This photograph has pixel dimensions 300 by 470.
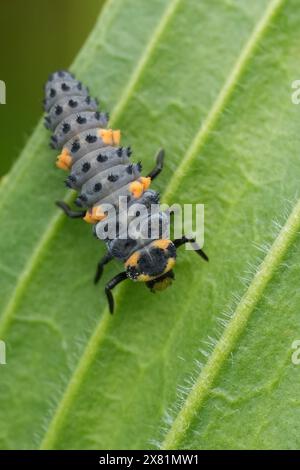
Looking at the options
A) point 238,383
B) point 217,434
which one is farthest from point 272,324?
point 217,434

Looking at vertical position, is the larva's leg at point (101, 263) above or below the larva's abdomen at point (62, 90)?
below

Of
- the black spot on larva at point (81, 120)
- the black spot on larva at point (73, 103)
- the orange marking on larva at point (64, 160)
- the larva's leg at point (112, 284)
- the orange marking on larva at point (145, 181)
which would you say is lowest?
the larva's leg at point (112, 284)

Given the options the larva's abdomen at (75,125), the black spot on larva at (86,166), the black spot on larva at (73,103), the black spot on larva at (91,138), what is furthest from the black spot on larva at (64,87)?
the black spot on larva at (86,166)

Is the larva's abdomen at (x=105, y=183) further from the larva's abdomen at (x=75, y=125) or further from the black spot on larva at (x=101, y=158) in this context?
the larva's abdomen at (x=75, y=125)

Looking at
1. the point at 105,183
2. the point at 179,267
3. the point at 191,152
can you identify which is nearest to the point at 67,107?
the point at 105,183

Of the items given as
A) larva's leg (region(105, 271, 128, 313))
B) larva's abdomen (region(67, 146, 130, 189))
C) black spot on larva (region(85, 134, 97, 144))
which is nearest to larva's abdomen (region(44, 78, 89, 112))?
black spot on larva (region(85, 134, 97, 144))

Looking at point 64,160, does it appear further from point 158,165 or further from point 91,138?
point 158,165
